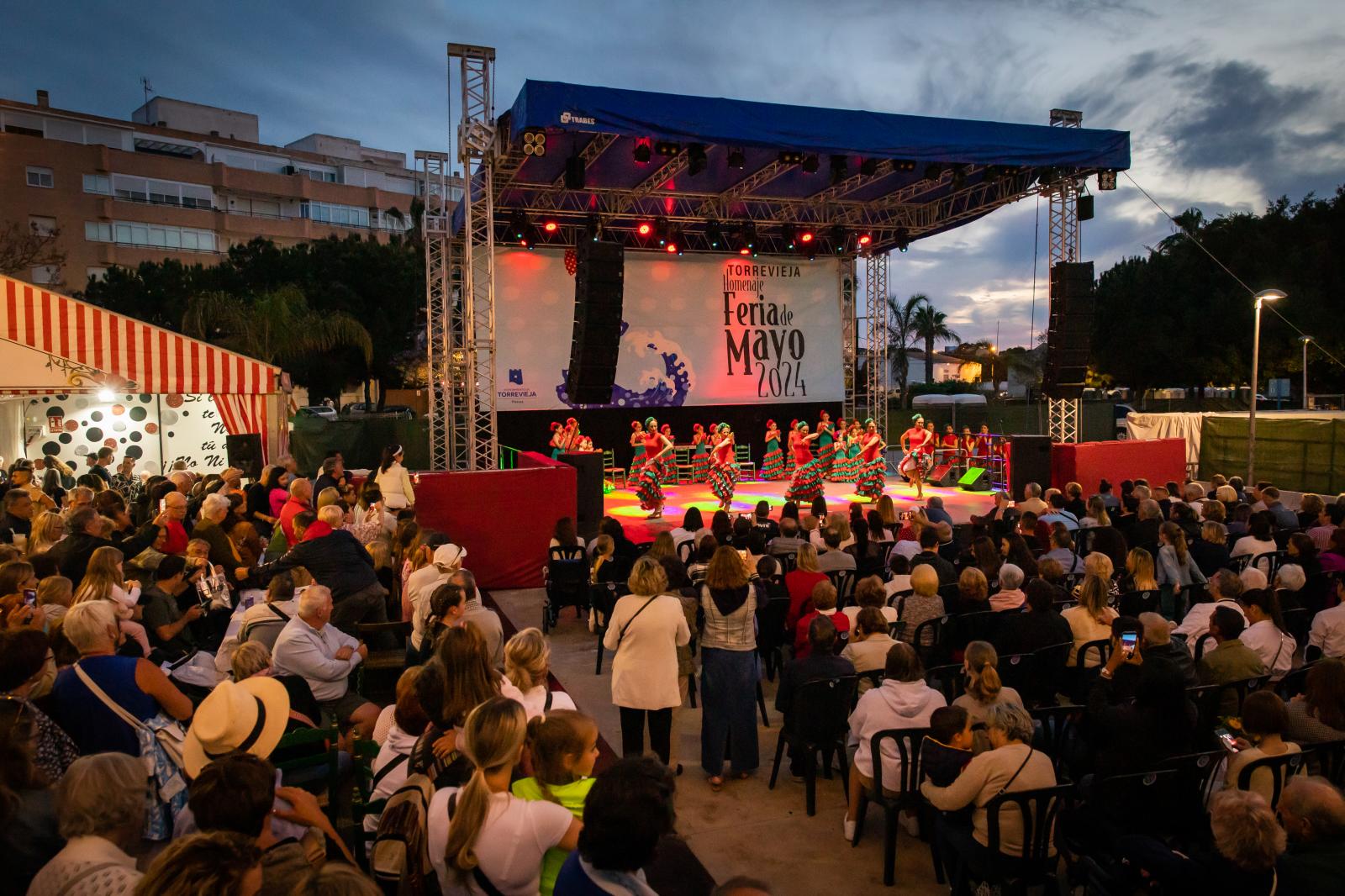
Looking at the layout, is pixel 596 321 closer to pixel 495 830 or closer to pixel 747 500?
pixel 747 500

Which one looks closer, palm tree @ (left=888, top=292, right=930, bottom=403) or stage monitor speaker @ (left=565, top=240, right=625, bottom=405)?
stage monitor speaker @ (left=565, top=240, right=625, bottom=405)

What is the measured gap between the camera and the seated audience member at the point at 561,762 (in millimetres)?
2092

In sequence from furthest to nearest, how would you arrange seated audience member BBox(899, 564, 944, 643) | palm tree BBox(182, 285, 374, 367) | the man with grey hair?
1. palm tree BBox(182, 285, 374, 367)
2. seated audience member BBox(899, 564, 944, 643)
3. the man with grey hair

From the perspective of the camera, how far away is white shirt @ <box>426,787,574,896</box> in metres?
1.94

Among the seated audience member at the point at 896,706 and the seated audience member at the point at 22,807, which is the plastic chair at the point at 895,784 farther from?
the seated audience member at the point at 22,807

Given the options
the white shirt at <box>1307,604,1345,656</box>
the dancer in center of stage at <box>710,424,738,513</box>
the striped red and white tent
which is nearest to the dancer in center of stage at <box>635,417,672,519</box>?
the dancer in center of stage at <box>710,424,738,513</box>

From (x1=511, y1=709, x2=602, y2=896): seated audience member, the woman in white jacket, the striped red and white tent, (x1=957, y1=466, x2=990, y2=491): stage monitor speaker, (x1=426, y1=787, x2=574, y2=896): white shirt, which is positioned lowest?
(x1=957, y1=466, x2=990, y2=491): stage monitor speaker

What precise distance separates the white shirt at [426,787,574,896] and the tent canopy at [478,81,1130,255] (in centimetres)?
886

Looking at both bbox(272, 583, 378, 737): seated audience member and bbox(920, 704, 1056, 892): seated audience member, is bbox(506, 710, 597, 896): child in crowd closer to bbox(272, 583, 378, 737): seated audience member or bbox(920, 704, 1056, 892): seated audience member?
bbox(920, 704, 1056, 892): seated audience member

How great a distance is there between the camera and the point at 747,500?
14.6 meters

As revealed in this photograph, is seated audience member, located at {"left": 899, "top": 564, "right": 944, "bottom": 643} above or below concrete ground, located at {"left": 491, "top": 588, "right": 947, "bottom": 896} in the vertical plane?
above

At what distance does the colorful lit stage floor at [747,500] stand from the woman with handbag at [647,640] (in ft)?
22.8

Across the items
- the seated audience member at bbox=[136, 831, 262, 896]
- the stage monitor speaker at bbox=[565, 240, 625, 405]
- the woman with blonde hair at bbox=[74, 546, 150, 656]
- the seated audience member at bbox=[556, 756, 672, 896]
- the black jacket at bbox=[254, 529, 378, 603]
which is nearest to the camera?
the seated audience member at bbox=[136, 831, 262, 896]

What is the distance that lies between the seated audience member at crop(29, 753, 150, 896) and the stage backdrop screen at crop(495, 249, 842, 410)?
47.2 ft
